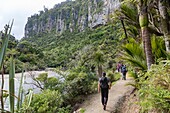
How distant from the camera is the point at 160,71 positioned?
4.20 meters

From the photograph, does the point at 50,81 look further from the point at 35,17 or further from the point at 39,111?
the point at 35,17

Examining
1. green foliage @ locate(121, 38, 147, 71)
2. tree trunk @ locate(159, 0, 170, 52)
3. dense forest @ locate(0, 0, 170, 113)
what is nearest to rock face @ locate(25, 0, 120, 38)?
dense forest @ locate(0, 0, 170, 113)

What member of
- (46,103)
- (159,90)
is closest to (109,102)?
(46,103)

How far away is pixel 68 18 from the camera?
138 meters

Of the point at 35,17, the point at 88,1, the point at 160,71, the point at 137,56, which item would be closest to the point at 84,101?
the point at 137,56

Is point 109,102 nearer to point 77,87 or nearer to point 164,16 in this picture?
point 77,87

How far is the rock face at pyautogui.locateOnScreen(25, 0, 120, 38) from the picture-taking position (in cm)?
10806

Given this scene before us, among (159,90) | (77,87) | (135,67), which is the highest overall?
(135,67)

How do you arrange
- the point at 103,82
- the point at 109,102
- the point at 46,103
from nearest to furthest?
the point at 103,82 < the point at 46,103 < the point at 109,102

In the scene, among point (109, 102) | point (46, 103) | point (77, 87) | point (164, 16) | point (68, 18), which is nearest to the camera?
point (164, 16)

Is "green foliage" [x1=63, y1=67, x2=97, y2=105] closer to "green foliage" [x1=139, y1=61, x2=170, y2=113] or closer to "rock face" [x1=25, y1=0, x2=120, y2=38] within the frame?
"green foliage" [x1=139, y1=61, x2=170, y2=113]

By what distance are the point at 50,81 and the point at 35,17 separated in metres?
160

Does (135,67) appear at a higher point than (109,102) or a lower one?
higher

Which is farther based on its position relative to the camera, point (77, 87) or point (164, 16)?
point (77, 87)
